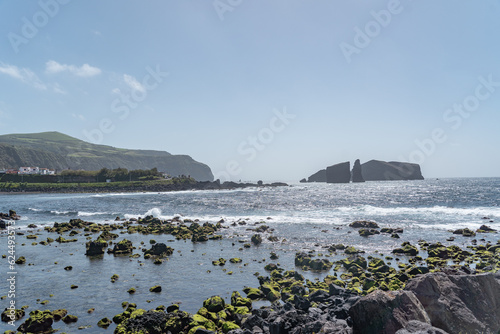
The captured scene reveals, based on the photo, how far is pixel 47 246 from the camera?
32938 mm

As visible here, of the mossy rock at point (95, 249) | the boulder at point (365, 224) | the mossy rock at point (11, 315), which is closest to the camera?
the mossy rock at point (11, 315)

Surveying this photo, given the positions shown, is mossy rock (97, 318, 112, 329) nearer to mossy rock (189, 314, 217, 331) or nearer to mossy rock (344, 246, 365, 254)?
mossy rock (189, 314, 217, 331)

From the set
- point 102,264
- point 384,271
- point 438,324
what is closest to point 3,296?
point 102,264

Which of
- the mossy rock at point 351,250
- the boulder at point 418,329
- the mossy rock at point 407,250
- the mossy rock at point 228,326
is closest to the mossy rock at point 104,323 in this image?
the mossy rock at point 228,326

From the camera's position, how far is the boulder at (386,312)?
1092 cm

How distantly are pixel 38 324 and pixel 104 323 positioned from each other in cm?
290

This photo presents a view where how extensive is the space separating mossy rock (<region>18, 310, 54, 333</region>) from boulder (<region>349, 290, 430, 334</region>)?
14124mm

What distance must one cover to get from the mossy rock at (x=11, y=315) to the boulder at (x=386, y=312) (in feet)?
53.9

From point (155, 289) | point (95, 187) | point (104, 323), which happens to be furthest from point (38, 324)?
point (95, 187)

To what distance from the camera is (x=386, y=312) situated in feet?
36.8

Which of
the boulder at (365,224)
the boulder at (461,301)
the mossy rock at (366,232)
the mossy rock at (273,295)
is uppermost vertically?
the boulder at (461,301)

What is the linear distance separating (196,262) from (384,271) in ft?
51.2

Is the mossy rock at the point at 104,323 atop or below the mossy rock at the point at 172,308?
below

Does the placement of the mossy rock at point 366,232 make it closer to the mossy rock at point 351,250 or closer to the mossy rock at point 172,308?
the mossy rock at point 351,250
